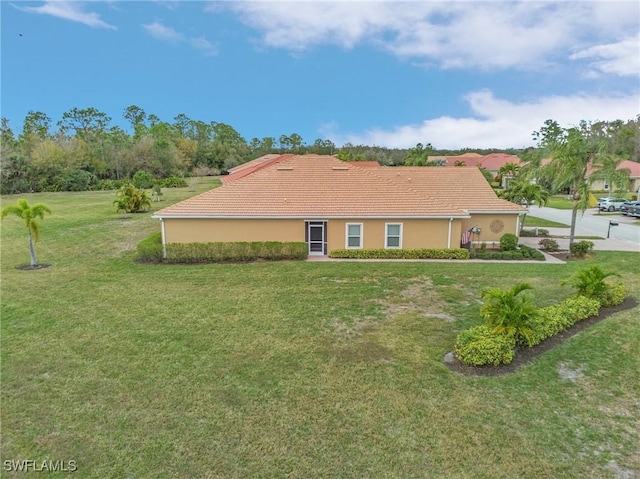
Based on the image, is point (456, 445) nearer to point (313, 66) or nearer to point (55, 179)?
point (313, 66)

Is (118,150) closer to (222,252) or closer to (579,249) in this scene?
(222,252)

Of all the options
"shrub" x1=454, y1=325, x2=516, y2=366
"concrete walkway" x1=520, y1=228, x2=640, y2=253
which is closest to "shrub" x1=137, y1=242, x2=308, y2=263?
"shrub" x1=454, y1=325, x2=516, y2=366

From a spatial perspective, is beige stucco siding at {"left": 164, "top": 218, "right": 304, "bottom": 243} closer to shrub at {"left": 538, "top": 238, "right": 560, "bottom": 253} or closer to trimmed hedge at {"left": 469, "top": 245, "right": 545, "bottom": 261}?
trimmed hedge at {"left": 469, "top": 245, "right": 545, "bottom": 261}

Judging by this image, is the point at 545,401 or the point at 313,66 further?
the point at 313,66

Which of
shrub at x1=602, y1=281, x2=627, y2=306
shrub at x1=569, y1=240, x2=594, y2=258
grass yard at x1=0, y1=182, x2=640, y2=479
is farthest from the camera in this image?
shrub at x1=569, y1=240, x2=594, y2=258

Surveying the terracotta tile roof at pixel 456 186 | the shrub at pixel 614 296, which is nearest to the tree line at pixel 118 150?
the terracotta tile roof at pixel 456 186

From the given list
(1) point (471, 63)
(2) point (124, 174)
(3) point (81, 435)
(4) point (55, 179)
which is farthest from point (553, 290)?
(2) point (124, 174)

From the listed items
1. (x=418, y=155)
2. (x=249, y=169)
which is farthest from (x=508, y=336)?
(x=418, y=155)
